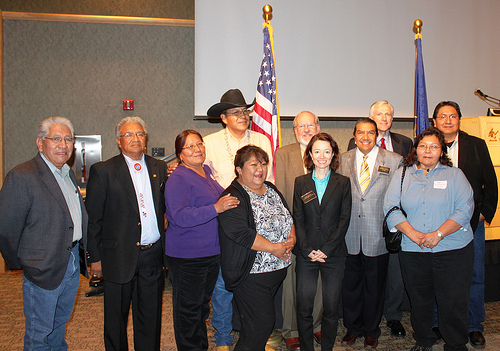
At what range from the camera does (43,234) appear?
2.15m

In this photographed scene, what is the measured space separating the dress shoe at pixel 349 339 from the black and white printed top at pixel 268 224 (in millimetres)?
1110

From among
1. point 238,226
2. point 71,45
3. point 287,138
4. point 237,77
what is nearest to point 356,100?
point 287,138

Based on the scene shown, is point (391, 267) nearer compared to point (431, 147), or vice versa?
point (431, 147)

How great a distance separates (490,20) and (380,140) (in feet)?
12.0

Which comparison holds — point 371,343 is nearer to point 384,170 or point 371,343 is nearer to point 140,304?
point 384,170

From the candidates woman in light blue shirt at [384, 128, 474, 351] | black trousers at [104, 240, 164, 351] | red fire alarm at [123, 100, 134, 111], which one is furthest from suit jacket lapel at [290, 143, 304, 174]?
red fire alarm at [123, 100, 134, 111]

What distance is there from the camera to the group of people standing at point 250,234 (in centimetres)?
223

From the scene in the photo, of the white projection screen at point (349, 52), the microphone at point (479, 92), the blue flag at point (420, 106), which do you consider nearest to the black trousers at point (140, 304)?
the white projection screen at point (349, 52)

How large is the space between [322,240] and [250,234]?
0.64 meters

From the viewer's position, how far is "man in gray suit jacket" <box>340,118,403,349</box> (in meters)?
2.91

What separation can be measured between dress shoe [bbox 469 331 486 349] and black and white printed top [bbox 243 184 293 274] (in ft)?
6.21

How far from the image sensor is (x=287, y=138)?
5715 mm

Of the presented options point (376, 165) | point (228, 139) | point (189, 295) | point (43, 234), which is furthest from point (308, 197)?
point (43, 234)

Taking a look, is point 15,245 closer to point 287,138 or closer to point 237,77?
point 237,77
